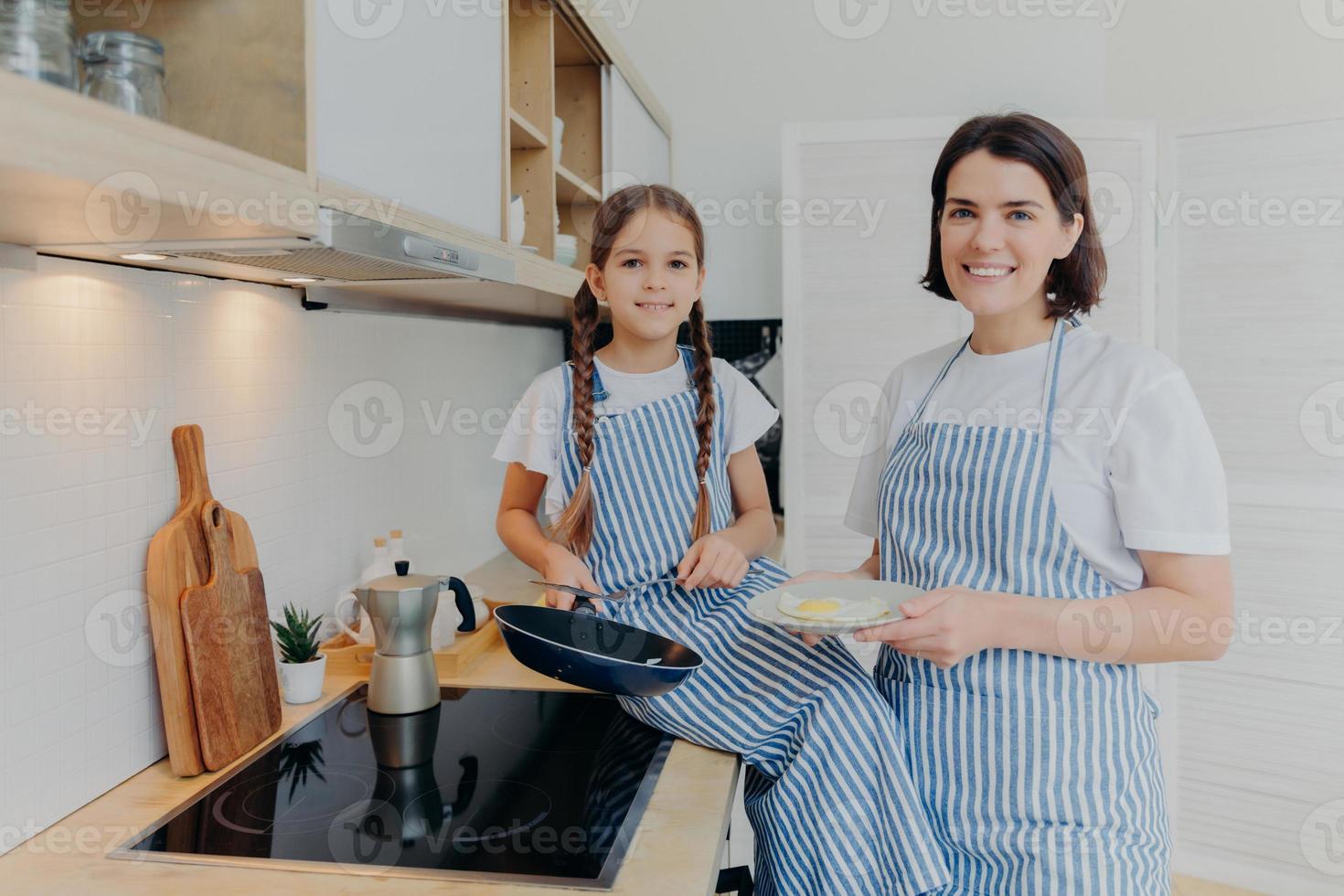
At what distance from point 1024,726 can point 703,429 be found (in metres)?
0.57

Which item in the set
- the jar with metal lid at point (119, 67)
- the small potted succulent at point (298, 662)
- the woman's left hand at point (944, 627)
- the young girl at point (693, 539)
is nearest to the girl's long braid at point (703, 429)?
the young girl at point (693, 539)

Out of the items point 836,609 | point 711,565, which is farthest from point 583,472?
point 836,609

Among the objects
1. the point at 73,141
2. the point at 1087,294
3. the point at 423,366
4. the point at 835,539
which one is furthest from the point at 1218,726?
the point at 73,141

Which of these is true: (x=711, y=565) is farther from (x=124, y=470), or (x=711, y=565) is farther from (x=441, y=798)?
(x=124, y=470)

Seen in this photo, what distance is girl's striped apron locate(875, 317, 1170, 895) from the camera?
3.23 ft

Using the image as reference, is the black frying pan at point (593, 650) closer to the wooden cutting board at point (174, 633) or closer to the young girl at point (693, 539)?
the young girl at point (693, 539)

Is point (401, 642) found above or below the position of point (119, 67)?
below

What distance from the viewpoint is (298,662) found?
1.36m

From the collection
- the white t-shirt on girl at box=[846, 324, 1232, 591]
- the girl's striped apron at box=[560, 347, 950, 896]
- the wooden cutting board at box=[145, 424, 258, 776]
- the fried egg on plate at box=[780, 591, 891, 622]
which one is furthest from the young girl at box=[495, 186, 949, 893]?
the wooden cutting board at box=[145, 424, 258, 776]

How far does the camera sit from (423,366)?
1.93 meters

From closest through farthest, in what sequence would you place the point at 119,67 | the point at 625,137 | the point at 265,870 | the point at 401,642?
1. the point at 119,67
2. the point at 265,870
3. the point at 401,642
4. the point at 625,137

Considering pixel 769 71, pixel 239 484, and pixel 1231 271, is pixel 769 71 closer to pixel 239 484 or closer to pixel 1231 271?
pixel 1231 271

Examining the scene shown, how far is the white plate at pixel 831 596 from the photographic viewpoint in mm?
960

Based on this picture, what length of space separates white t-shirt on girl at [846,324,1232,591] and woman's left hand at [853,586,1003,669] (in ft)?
0.47
